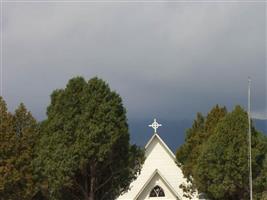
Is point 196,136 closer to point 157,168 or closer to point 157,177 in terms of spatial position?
point 157,177

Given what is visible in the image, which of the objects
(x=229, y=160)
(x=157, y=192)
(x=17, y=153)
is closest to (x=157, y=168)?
(x=157, y=192)

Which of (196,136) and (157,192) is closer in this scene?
(196,136)

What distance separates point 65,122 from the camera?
138ft

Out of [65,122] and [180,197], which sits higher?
[180,197]

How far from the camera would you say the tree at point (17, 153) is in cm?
4188

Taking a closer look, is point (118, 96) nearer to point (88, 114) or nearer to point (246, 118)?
point (88, 114)

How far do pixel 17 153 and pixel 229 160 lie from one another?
553 inches

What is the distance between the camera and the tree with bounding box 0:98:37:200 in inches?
1649

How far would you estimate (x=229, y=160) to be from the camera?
155 feet

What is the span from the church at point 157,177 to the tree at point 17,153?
21.5 metres

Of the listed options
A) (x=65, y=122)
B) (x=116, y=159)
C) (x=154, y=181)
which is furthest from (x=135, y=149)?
(x=154, y=181)

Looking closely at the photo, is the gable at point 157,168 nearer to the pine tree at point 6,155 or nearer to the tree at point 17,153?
the tree at point 17,153

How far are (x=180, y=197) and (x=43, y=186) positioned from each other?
23.7m

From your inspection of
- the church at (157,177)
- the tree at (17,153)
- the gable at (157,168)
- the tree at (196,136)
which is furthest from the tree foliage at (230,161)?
the gable at (157,168)
